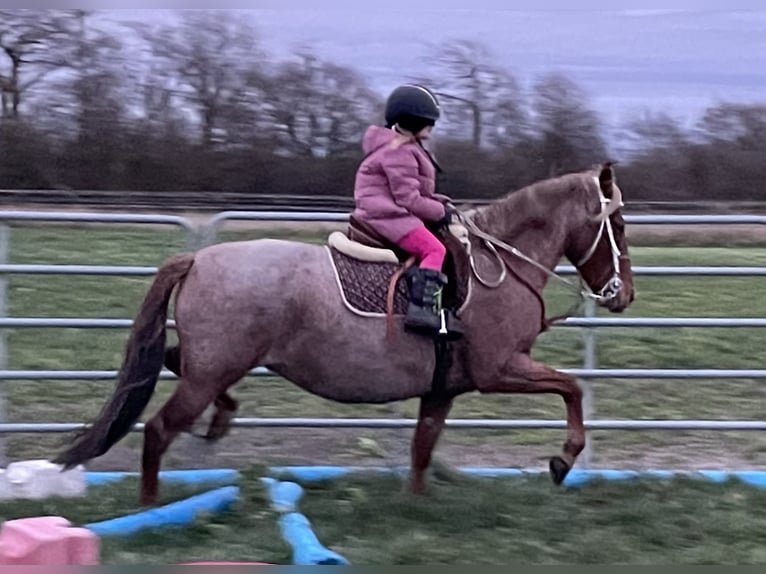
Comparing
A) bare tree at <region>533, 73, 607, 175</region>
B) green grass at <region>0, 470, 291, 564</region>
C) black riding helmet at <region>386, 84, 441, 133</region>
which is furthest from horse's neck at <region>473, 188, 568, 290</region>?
bare tree at <region>533, 73, 607, 175</region>

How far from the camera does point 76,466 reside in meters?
5.29

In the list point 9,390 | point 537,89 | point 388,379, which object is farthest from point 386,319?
point 537,89

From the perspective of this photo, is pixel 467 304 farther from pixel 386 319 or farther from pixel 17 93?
pixel 17 93

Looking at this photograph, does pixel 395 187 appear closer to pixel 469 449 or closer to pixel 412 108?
pixel 412 108

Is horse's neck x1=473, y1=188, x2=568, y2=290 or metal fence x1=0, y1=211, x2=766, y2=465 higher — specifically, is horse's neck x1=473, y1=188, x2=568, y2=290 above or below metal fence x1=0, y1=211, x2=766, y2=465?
above

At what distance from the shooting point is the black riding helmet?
5203mm

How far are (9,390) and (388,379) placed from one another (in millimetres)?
3293

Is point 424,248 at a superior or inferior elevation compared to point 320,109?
superior

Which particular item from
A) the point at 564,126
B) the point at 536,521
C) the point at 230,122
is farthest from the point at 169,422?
the point at 564,126

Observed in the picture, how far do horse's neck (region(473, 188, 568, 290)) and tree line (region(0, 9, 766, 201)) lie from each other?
6.31m

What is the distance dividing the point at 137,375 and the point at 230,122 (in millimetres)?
8129

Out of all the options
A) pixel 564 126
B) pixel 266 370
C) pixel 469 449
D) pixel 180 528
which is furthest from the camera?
pixel 564 126

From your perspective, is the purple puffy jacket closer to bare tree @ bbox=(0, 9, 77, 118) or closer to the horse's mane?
the horse's mane

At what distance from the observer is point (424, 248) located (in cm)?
515
